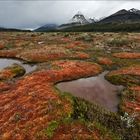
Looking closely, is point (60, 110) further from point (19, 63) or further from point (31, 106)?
point (19, 63)

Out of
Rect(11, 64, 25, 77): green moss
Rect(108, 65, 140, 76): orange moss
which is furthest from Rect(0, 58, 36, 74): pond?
Rect(108, 65, 140, 76): orange moss

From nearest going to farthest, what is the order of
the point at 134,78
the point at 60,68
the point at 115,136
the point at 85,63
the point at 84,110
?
the point at 115,136
the point at 84,110
the point at 134,78
the point at 60,68
the point at 85,63

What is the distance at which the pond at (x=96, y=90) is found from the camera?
1234 inches

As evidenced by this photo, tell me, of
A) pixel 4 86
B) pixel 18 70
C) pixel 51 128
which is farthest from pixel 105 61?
pixel 51 128

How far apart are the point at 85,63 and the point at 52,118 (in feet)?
A: 86.7

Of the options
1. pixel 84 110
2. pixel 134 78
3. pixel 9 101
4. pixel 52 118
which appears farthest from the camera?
pixel 134 78

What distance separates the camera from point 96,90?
3534 centimetres

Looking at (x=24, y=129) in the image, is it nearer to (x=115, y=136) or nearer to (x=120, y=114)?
(x=115, y=136)

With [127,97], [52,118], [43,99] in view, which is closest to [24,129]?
[52,118]

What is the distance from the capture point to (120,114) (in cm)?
2833

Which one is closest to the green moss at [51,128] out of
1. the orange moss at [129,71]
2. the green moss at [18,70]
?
the orange moss at [129,71]

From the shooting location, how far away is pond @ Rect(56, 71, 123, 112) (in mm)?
31347

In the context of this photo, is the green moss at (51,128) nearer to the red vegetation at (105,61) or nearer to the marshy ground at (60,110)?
the marshy ground at (60,110)

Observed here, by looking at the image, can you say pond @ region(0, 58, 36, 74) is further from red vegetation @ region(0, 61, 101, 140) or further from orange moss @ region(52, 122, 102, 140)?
orange moss @ region(52, 122, 102, 140)
